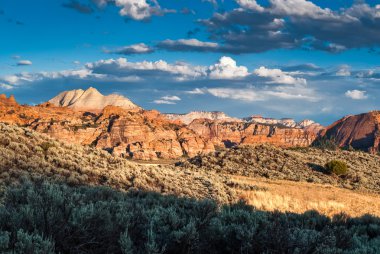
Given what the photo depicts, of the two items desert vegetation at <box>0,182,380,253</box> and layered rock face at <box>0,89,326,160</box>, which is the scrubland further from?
layered rock face at <box>0,89,326,160</box>

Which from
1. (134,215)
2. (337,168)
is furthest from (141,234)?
(337,168)

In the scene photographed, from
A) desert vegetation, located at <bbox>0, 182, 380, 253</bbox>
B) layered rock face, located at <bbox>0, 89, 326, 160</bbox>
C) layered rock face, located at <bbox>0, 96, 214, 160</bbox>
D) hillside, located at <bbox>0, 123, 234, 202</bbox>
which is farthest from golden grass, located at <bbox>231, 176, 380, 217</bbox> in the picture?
layered rock face, located at <bbox>0, 96, 214, 160</bbox>

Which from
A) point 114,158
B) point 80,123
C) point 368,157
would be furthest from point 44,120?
point 114,158

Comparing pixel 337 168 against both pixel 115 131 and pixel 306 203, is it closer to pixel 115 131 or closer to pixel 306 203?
pixel 306 203

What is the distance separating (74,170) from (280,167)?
27272 mm

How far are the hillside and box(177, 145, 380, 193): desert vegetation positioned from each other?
1438cm

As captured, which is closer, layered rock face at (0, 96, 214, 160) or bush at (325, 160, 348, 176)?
bush at (325, 160, 348, 176)

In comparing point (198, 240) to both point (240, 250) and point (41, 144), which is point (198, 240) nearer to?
point (240, 250)

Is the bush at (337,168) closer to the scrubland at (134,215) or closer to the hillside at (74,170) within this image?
the scrubland at (134,215)

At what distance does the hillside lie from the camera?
649 inches

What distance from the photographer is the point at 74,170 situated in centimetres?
1889

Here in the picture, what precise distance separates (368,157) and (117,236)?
59626 millimetres

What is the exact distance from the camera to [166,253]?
5.71 m

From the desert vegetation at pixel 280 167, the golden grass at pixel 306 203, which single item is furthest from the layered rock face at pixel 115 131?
the golden grass at pixel 306 203
